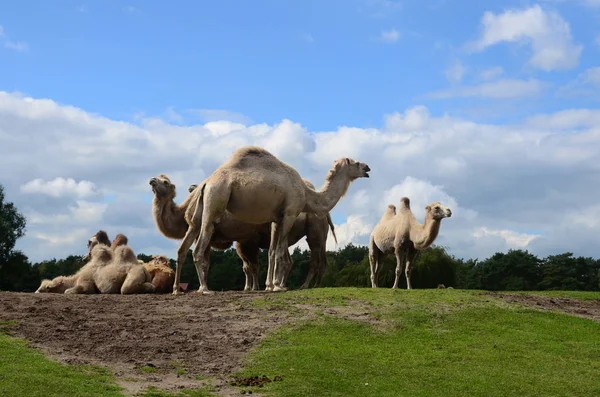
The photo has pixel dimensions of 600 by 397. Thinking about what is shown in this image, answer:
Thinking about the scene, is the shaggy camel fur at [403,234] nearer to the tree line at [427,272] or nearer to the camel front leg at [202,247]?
the camel front leg at [202,247]

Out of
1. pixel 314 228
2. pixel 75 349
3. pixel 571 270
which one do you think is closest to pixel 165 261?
pixel 314 228

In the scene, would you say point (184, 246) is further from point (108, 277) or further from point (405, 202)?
point (405, 202)

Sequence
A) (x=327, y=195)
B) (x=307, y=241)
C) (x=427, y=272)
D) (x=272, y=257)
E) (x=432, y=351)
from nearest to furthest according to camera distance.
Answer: (x=432, y=351)
(x=272, y=257)
(x=327, y=195)
(x=307, y=241)
(x=427, y=272)

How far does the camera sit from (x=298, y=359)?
13.5 metres

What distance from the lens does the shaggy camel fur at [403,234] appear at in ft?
75.5

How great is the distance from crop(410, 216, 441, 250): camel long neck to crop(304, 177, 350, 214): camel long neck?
8.65 ft

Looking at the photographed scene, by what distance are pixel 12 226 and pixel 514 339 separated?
4005 centimetres

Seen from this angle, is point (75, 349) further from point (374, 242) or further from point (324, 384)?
point (374, 242)

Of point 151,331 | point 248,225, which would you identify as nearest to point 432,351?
point 151,331

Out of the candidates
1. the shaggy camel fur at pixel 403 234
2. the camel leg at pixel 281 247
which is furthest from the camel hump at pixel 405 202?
the camel leg at pixel 281 247

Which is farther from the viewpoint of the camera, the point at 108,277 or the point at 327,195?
the point at 327,195

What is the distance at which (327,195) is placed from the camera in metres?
21.9

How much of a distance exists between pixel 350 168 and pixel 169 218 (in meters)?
5.14

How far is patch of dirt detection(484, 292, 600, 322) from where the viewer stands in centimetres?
1866
